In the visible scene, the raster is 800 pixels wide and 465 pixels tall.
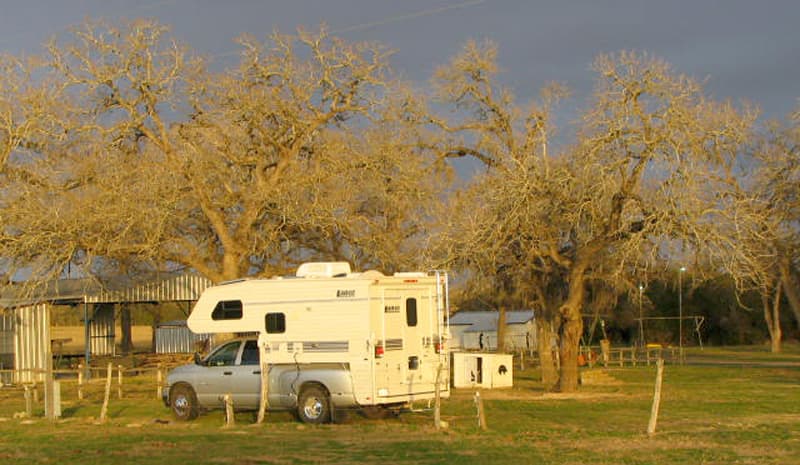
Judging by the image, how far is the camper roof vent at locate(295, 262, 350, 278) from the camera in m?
19.5

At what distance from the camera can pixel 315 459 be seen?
13.7 m

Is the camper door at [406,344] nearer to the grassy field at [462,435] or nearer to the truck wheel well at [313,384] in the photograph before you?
the grassy field at [462,435]

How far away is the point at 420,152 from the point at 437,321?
11852mm

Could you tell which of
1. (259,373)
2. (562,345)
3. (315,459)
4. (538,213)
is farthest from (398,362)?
(562,345)

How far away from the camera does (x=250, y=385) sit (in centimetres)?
1959

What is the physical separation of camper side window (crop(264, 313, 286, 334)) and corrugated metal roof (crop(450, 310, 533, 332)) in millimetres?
45130

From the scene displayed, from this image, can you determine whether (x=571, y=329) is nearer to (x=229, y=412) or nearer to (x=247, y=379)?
(x=247, y=379)

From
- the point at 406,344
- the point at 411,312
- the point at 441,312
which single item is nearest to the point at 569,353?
the point at 441,312

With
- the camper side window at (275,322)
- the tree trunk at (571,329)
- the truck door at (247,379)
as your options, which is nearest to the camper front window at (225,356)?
the truck door at (247,379)

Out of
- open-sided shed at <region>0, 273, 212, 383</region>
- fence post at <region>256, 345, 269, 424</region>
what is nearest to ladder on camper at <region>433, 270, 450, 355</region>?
fence post at <region>256, 345, 269, 424</region>

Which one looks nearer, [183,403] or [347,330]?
[347,330]

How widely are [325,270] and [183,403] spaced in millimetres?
3904

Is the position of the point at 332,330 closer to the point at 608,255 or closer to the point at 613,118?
the point at 613,118

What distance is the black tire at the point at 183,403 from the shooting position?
66.1 ft
